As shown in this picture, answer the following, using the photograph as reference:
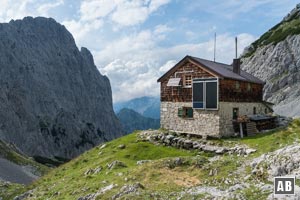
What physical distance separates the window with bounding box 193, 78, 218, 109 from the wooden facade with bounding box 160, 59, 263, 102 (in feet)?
2.01

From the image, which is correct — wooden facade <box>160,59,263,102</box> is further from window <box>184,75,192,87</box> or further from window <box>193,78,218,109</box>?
window <box>193,78,218,109</box>

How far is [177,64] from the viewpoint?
145 ft

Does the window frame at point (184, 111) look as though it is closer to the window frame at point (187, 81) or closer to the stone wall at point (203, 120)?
the stone wall at point (203, 120)

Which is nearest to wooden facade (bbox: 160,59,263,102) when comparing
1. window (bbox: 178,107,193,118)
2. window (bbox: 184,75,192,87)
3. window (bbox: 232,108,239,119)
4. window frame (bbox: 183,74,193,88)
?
window frame (bbox: 183,74,193,88)

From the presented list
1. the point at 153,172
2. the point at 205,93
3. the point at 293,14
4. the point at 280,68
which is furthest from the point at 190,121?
the point at 293,14

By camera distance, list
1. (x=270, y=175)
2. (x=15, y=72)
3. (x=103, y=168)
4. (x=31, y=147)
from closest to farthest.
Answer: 1. (x=270, y=175)
2. (x=103, y=168)
3. (x=31, y=147)
4. (x=15, y=72)

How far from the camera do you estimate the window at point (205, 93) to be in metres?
40.4

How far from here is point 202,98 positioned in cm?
4131

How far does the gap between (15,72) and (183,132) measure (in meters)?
170

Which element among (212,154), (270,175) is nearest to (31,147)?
(212,154)

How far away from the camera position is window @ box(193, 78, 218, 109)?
40366 mm

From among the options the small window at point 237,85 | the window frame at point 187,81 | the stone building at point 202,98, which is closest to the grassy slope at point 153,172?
the stone building at point 202,98

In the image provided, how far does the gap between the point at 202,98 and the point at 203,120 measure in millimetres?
2811

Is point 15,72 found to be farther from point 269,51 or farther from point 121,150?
point 121,150
